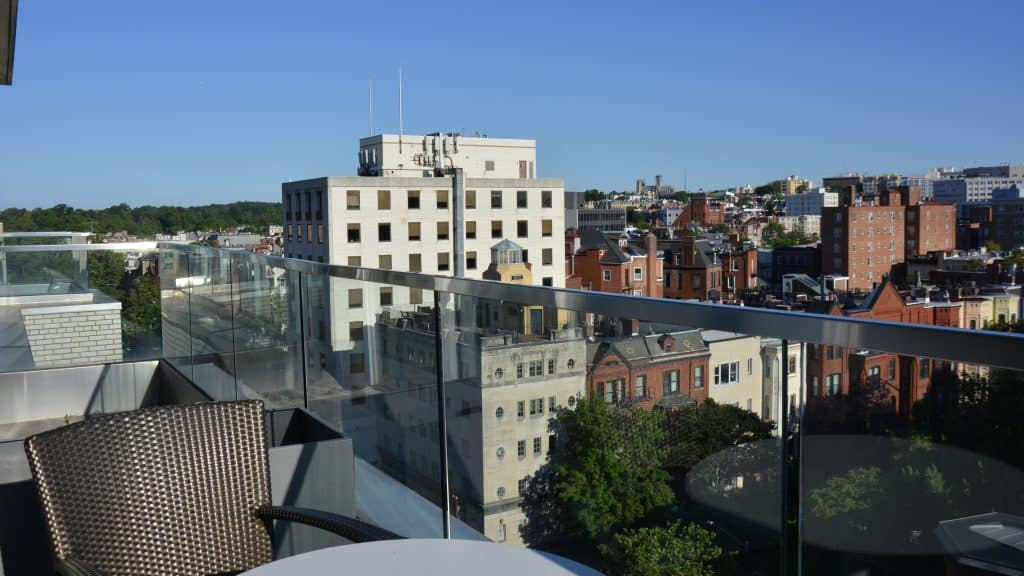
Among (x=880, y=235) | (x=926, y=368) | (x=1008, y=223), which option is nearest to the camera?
(x=926, y=368)

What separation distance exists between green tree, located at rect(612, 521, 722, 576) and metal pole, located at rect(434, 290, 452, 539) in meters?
0.86

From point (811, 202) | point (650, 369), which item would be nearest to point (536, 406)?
point (650, 369)

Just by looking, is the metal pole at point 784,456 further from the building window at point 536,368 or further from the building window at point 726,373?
the building window at point 536,368

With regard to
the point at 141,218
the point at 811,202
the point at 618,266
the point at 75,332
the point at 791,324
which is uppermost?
the point at 811,202

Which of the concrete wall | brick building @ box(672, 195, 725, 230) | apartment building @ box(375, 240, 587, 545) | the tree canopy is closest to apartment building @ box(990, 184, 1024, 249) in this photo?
brick building @ box(672, 195, 725, 230)

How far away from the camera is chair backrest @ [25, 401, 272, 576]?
5.34 ft

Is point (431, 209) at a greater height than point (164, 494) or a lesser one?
greater

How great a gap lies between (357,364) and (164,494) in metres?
1.31

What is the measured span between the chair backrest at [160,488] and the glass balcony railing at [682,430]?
0.60 m

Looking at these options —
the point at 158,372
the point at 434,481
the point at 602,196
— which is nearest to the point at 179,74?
the point at 158,372

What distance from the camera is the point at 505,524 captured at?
2.03 metres

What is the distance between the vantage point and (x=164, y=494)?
1.76m

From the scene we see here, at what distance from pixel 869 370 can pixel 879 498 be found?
0.18 metres

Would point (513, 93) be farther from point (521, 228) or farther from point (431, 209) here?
point (431, 209)
